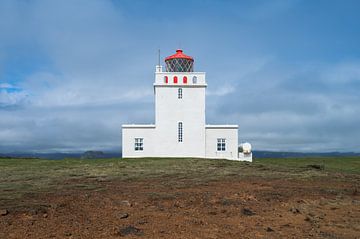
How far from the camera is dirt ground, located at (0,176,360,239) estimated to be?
853cm

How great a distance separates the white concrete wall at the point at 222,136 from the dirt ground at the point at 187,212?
63.1 ft

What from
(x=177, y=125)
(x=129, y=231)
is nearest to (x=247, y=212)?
(x=129, y=231)

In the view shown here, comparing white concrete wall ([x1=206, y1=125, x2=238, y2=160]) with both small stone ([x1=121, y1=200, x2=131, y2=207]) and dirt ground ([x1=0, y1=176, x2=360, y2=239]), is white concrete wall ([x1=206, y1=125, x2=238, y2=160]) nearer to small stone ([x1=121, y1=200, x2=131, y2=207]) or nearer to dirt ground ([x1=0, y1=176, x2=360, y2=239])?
dirt ground ([x1=0, y1=176, x2=360, y2=239])

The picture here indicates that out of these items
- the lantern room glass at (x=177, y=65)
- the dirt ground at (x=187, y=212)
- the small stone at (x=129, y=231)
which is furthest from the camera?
the lantern room glass at (x=177, y=65)

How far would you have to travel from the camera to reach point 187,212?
10.2 meters

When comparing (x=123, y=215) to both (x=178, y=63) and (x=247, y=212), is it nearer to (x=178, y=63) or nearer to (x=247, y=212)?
(x=247, y=212)

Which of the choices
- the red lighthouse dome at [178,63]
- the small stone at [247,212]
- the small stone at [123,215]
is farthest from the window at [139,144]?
the small stone at [123,215]

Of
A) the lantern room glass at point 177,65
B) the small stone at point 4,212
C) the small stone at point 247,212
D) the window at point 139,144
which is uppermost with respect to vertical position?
the lantern room glass at point 177,65

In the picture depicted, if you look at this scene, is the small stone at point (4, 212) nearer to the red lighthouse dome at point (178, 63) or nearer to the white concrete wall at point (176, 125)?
the white concrete wall at point (176, 125)

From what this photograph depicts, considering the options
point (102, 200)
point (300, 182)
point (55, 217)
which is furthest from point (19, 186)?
point (300, 182)

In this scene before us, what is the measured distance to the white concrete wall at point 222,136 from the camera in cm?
3397

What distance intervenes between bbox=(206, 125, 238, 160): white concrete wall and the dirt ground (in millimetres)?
19225

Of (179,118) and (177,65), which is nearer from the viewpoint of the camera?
(179,118)

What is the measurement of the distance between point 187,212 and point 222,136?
2426cm
